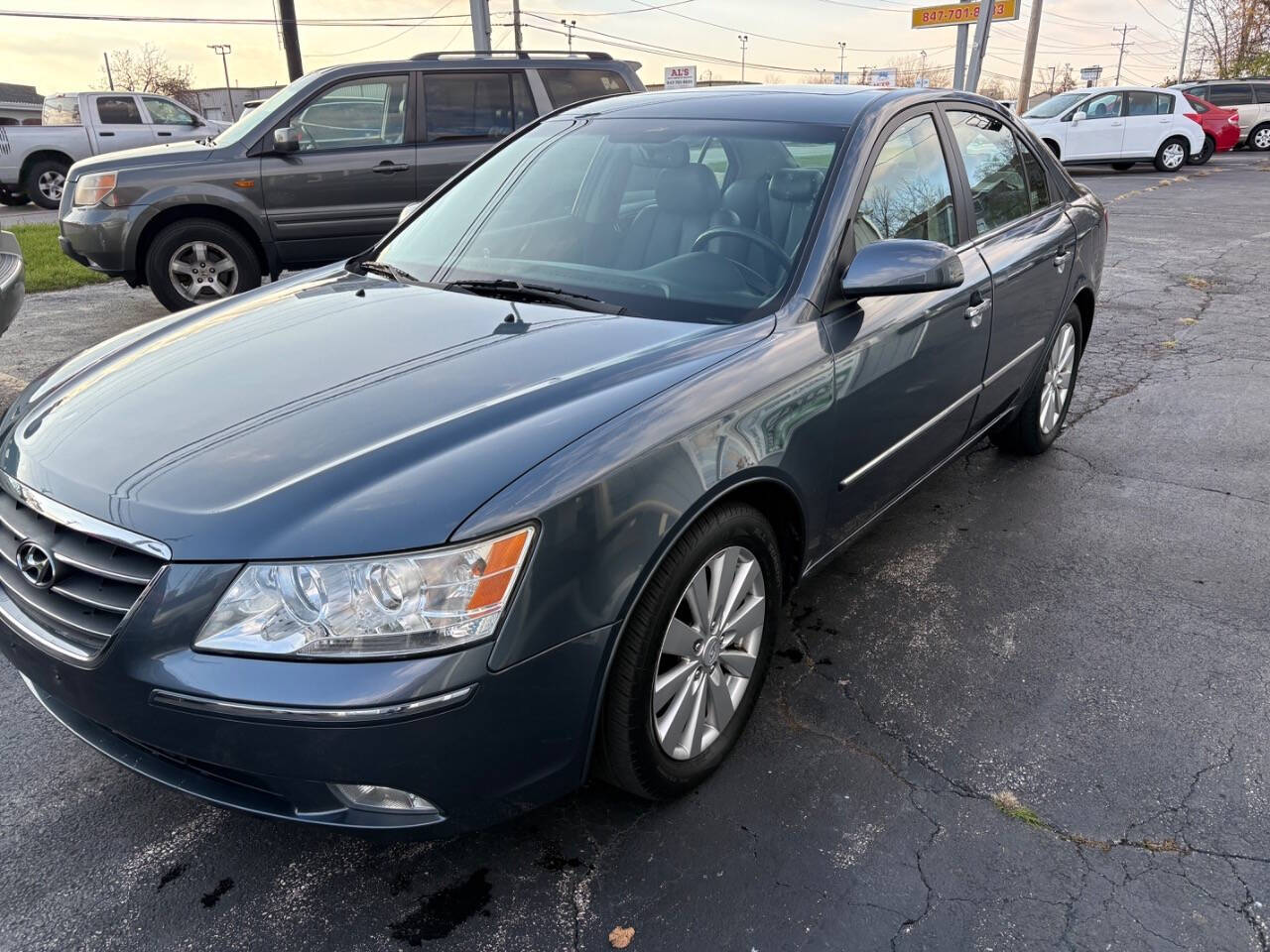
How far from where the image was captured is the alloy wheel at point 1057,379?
15.1ft

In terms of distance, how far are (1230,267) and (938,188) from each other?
26.5 ft

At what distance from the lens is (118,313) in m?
7.80

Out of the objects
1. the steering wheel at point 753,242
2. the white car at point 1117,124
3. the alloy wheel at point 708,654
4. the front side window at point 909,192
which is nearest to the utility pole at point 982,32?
the white car at point 1117,124

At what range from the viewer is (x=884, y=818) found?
2.39 metres

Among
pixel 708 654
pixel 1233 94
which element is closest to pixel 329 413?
pixel 708 654

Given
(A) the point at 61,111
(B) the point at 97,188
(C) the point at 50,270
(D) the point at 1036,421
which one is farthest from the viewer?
(A) the point at 61,111

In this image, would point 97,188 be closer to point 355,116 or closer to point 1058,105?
point 355,116

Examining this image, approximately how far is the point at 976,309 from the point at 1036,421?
1406 mm

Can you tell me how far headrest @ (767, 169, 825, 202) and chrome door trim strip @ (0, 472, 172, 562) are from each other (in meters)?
2.01

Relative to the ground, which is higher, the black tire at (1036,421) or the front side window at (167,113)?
the front side window at (167,113)

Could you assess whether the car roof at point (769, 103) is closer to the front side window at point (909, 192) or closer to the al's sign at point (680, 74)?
the front side window at point (909, 192)

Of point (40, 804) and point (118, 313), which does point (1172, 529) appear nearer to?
point (40, 804)

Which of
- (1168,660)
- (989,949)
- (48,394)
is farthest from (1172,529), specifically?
(48,394)

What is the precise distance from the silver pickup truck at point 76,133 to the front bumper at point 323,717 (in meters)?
15.8
